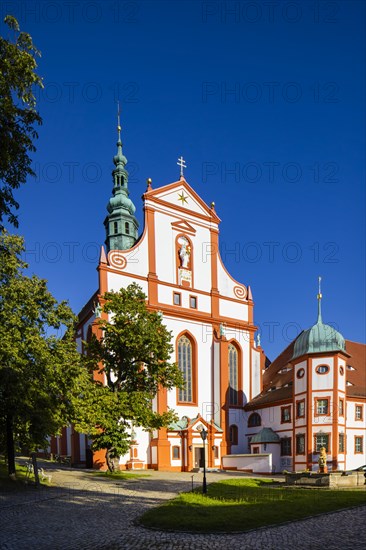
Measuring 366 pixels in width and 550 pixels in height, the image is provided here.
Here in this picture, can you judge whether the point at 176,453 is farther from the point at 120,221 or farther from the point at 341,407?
the point at 120,221

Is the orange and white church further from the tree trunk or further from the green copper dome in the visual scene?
the tree trunk

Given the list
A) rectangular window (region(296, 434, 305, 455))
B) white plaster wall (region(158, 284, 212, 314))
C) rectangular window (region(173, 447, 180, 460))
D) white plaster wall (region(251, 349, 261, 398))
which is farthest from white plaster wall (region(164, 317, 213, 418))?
rectangular window (region(296, 434, 305, 455))

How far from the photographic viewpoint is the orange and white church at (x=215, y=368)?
34.2 metres

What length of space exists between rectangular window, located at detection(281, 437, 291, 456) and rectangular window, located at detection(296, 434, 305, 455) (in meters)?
1.84

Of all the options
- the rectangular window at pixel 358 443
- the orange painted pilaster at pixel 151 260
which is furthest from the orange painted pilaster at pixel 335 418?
the orange painted pilaster at pixel 151 260

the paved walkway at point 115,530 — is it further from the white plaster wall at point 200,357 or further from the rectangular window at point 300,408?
the white plaster wall at point 200,357

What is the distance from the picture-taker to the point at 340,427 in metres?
33.4

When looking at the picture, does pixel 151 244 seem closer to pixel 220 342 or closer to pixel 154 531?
pixel 220 342

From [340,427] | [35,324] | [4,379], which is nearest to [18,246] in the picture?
[35,324]

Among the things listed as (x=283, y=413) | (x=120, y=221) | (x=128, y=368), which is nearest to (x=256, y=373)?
(x=283, y=413)

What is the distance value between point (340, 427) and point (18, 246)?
2446 cm

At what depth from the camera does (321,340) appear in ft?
114

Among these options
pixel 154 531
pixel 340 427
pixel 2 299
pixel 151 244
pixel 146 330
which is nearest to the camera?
pixel 154 531

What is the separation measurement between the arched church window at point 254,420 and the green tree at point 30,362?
70.0 feet
